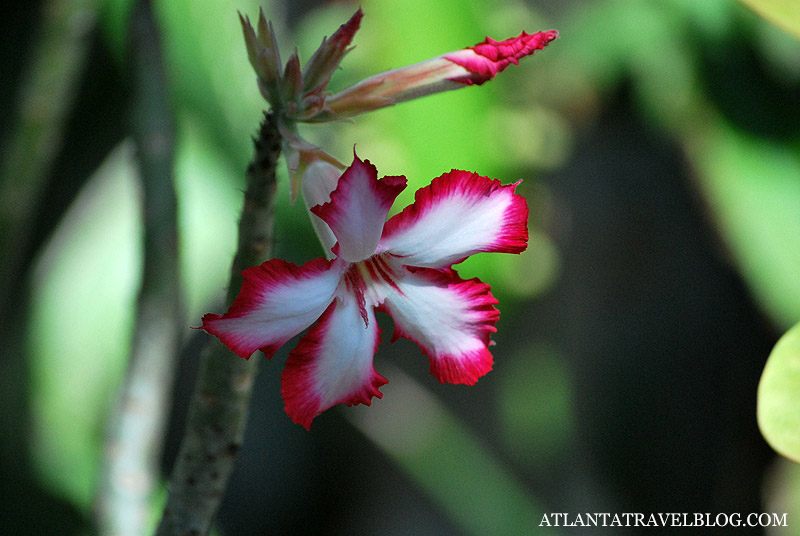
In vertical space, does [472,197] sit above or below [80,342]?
above

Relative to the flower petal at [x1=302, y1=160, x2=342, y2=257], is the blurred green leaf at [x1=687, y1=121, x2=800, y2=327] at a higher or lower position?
lower

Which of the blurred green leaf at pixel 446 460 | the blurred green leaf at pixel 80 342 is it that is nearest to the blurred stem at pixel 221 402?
the blurred green leaf at pixel 80 342

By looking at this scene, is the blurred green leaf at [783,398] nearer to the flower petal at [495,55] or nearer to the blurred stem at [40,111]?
the flower petal at [495,55]

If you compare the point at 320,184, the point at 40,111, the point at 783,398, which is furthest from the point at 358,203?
the point at 40,111

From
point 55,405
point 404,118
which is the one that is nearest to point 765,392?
point 404,118

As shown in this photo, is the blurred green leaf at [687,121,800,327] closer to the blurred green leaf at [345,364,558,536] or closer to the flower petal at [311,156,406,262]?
the blurred green leaf at [345,364,558,536]

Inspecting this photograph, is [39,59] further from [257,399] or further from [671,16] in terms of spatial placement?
[671,16]

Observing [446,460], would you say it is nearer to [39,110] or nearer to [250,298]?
[39,110]

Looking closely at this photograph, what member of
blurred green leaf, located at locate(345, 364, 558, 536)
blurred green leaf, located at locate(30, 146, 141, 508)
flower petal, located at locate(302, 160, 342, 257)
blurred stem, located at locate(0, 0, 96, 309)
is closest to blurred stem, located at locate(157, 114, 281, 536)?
flower petal, located at locate(302, 160, 342, 257)
